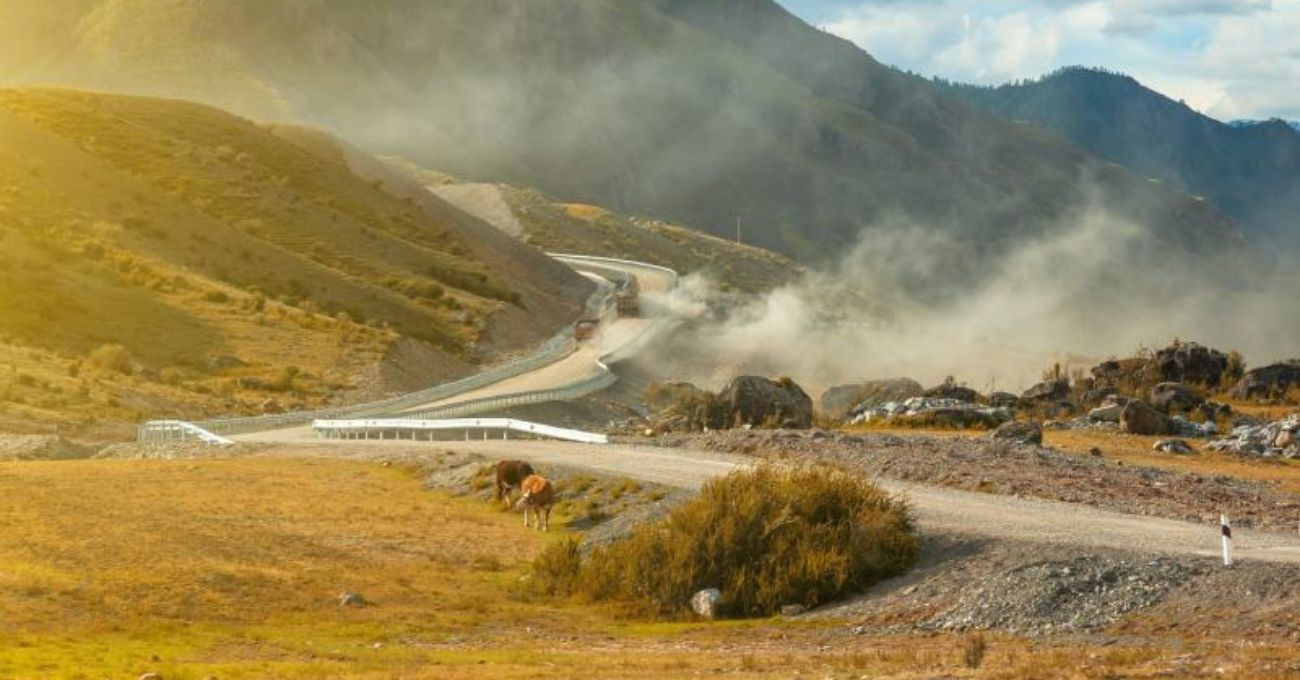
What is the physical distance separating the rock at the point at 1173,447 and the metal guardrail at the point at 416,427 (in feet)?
50.8

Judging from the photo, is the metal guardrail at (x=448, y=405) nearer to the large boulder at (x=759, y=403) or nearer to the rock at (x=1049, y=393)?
the large boulder at (x=759, y=403)

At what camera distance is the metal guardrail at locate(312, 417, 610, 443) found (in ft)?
158

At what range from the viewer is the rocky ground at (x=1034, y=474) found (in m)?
29.3

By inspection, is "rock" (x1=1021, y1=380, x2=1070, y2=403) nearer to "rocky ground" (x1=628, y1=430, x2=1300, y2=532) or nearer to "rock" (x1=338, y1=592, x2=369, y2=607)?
"rocky ground" (x1=628, y1=430, x2=1300, y2=532)

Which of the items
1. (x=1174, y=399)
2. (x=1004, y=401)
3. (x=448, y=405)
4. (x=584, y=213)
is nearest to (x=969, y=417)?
(x=1174, y=399)

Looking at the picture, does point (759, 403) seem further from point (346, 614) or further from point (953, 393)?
point (346, 614)

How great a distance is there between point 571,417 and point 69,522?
109 feet

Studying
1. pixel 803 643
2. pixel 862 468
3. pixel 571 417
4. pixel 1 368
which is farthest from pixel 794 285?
pixel 803 643

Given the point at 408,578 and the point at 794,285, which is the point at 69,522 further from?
the point at 794,285

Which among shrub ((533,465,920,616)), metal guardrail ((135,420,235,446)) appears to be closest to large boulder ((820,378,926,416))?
metal guardrail ((135,420,235,446))

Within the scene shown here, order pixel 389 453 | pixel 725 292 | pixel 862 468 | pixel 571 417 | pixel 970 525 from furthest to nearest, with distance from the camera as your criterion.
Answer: pixel 725 292 < pixel 571 417 < pixel 389 453 < pixel 862 468 < pixel 970 525

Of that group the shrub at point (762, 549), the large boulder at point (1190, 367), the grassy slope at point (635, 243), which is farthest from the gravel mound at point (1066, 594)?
the grassy slope at point (635, 243)

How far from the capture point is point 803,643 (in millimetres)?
21516

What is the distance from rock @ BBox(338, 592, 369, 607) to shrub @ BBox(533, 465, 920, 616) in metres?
3.28
